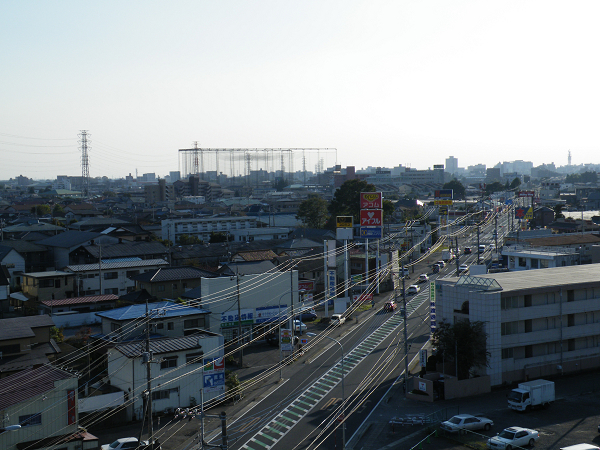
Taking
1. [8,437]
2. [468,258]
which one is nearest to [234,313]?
Answer: [8,437]

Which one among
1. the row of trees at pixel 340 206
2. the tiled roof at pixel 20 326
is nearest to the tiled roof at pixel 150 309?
the tiled roof at pixel 20 326

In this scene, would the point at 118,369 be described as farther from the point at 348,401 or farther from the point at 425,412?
the point at 425,412

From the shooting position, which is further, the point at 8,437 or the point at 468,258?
the point at 468,258

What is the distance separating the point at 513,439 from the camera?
13602mm

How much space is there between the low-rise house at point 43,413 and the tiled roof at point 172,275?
13.7 metres

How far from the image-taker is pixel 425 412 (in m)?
16.1

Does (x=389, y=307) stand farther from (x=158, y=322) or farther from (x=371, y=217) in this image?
(x=158, y=322)

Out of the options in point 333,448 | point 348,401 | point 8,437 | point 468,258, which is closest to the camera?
point 8,437

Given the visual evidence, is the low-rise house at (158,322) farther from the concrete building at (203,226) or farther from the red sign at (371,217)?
the concrete building at (203,226)

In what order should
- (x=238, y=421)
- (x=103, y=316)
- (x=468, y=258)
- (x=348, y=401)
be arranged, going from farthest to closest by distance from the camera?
1. (x=468, y=258)
2. (x=103, y=316)
3. (x=348, y=401)
4. (x=238, y=421)

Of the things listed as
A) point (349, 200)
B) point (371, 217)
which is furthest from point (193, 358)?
point (349, 200)

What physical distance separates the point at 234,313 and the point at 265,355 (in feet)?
6.37

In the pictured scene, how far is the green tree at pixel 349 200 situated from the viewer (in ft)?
163

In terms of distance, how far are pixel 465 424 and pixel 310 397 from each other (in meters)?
4.76
